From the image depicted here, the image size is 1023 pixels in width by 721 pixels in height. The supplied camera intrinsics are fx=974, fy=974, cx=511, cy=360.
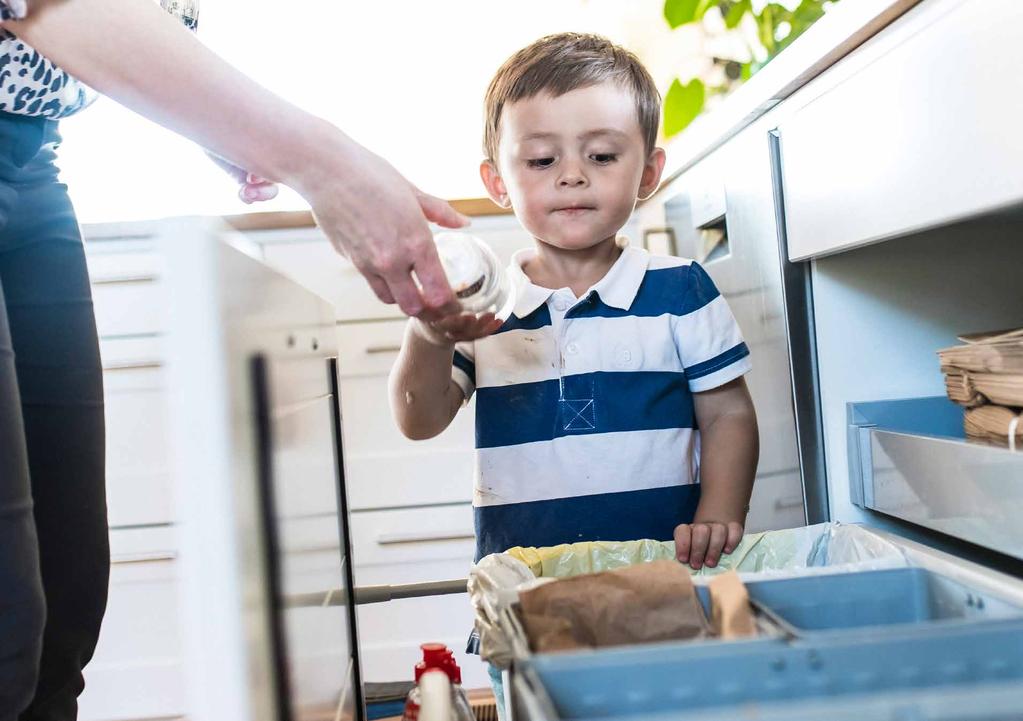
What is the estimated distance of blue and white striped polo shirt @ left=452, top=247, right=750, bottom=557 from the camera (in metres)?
1.03

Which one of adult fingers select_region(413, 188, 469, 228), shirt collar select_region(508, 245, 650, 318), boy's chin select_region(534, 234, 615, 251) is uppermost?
boy's chin select_region(534, 234, 615, 251)

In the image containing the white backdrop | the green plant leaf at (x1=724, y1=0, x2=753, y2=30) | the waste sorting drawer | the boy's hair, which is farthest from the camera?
the white backdrop

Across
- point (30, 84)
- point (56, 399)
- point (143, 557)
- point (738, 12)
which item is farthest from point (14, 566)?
point (738, 12)

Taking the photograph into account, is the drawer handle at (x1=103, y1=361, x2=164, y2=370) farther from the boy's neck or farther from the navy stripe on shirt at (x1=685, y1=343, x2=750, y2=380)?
the navy stripe on shirt at (x1=685, y1=343, x2=750, y2=380)

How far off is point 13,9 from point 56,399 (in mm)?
339

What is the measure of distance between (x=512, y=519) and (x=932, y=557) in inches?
20.2

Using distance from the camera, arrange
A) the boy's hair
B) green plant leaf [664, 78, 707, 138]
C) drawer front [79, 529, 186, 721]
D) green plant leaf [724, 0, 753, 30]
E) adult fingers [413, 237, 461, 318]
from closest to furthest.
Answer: adult fingers [413, 237, 461, 318] < the boy's hair < drawer front [79, 529, 186, 721] < green plant leaf [724, 0, 753, 30] < green plant leaf [664, 78, 707, 138]

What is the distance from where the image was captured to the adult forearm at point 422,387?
953mm

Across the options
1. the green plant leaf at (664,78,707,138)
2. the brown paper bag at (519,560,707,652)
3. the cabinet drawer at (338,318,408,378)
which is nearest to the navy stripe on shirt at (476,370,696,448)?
the brown paper bag at (519,560,707,652)

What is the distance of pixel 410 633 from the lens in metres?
1.75

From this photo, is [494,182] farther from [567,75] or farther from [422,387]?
[422,387]

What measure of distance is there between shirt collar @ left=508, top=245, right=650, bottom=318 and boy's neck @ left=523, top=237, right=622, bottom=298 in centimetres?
2

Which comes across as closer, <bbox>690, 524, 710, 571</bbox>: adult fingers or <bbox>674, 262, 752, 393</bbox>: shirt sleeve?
<bbox>690, 524, 710, 571</bbox>: adult fingers

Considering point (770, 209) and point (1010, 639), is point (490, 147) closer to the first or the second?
point (770, 209)
